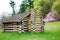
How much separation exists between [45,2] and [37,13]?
24659mm

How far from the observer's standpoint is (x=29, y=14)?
30938 mm

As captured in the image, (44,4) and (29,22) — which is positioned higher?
(44,4)

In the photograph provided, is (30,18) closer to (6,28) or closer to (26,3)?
(6,28)

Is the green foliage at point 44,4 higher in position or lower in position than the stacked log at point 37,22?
higher

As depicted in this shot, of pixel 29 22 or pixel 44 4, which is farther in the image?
pixel 44 4

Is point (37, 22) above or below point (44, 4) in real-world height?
below

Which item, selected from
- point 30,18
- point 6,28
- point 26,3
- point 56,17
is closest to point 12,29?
point 6,28

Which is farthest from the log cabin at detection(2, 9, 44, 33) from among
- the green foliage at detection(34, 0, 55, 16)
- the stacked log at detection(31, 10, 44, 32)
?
the green foliage at detection(34, 0, 55, 16)

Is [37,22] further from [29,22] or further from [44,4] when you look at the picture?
[44,4]

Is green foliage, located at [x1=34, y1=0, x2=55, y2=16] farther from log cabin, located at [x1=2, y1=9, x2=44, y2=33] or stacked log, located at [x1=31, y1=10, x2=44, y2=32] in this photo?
stacked log, located at [x1=31, y1=10, x2=44, y2=32]

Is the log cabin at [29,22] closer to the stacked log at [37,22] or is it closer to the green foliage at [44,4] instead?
the stacked log at [37,22]

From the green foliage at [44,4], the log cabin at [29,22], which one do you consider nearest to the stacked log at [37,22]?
the log cabin at [29,22]

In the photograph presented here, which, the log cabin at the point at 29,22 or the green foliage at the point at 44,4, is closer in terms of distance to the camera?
the log cabin at the point at 29,22

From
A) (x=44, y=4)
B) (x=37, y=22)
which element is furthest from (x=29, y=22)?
(x=44, y=4)
